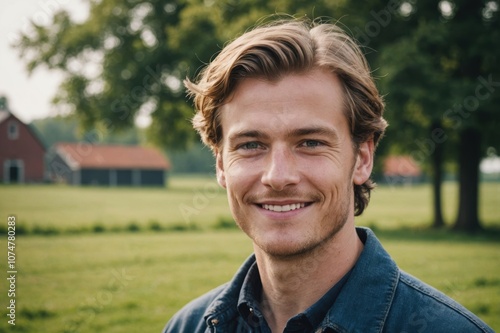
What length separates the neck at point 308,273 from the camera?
249 centimetres

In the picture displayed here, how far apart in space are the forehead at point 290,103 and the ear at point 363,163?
215 millimetres

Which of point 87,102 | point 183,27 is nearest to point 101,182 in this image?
point 87,102

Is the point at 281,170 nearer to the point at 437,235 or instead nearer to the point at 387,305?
the point at 387,305

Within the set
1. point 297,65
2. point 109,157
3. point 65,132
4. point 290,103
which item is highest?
point 65,132

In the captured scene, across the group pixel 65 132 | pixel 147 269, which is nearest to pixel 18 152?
Result: pixel 147 269

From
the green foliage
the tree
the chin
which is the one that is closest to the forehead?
the chin

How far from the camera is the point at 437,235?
19312 millimetres

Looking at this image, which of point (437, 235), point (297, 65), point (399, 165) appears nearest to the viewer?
point (297, 65)

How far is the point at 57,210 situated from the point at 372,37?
19275mm

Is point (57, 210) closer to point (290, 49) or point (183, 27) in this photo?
point (183, 27)

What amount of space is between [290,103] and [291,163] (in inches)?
11.5

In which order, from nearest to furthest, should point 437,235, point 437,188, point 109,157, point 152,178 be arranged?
point 437,235 < point 437,188 < point 109,157 < point 152,178

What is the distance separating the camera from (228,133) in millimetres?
2713

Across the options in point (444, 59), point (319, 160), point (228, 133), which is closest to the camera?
point (319, 160)
